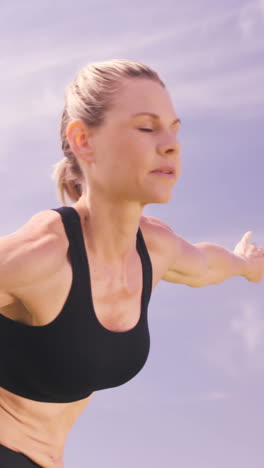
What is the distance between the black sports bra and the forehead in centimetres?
74

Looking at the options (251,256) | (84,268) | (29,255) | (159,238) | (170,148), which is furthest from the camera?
(251,256)

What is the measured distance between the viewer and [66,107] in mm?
4984

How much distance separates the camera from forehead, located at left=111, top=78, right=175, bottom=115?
459 cm

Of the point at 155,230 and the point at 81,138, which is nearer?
the point at 81,138

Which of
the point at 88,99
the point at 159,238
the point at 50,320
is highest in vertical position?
the point at 88,99

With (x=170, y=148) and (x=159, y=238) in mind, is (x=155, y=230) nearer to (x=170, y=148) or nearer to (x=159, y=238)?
(x=159, y=238)

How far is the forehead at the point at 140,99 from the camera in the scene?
15.0ft

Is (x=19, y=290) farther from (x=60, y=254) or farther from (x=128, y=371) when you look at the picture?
(x=128, y=371)

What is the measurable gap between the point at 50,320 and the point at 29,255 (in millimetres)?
503

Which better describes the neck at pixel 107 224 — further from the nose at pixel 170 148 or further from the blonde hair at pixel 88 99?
the nose at pixel 170 148

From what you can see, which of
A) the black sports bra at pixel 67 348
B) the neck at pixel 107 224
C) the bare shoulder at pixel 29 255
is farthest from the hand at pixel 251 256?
the bare shoulder at pixel 29 255

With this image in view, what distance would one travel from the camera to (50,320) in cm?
460

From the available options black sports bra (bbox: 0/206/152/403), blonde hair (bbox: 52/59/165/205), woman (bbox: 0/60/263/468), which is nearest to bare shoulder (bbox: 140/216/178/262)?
woman (bbox: 0/60/263/468)

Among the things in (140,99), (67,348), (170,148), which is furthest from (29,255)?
(140,99)
